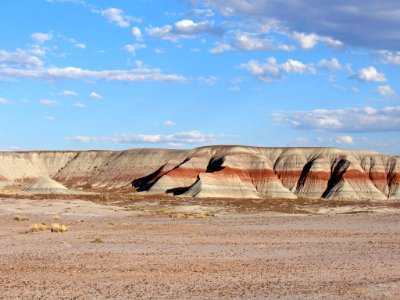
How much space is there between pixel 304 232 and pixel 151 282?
59.5ft

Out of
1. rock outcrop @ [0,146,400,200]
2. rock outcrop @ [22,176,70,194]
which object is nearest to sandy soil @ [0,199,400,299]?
rock outcrop @ [22,176,70,194]

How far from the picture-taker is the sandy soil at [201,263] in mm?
15000

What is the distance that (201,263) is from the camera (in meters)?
20.1

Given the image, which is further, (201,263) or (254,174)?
(254,174)

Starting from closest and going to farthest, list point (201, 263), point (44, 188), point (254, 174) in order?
point (201, 263)
point (44, 188)
point (254, 174)

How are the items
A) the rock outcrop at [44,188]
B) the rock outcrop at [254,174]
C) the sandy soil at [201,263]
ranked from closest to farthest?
the sandy soil at [201,263] → the rock outcrop at [44,188] → the rock outcrop at [254,174]

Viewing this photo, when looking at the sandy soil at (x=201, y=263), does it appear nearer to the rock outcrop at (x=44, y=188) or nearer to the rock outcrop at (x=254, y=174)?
the rock outcrop at (x=44, y=188)

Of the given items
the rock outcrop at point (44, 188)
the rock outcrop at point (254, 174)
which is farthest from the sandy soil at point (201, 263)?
the rock outcrop at point (254, 174)

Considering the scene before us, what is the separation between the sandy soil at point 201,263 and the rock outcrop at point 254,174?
67.4 m

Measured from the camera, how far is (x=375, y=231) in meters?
34.5

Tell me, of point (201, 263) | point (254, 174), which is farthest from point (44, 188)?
point (201, 263)

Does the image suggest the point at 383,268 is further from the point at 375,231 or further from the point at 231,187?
the point at 231,187

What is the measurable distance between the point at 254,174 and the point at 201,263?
3809 inches

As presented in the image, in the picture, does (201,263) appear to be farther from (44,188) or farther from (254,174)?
(254,174)
